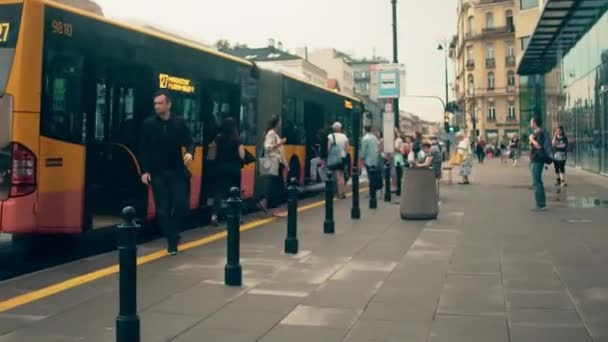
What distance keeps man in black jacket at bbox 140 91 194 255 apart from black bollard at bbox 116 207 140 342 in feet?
12.5

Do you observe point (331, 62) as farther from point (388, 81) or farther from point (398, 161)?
point (388, 81)

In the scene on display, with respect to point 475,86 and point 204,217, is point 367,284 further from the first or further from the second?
point 475,86

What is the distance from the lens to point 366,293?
6047mm

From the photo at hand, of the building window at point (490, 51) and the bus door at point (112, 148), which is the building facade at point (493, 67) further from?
the bus door at point (112, 148)

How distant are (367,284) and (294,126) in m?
10.7

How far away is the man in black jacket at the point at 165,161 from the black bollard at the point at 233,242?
200 cm

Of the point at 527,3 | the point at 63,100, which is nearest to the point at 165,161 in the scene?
the point at 63,100

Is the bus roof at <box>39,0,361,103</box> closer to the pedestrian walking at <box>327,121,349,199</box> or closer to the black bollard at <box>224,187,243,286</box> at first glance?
the pedestrian walking at <box>327,121,349,199</box>

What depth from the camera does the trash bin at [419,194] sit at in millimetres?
11914

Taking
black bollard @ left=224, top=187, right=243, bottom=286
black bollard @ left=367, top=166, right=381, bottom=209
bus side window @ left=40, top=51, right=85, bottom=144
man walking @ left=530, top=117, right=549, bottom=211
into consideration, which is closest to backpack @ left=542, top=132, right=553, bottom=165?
man walking @ left=530, top=117, right=549, bottom=211

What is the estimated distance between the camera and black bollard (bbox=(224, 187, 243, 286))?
621cm

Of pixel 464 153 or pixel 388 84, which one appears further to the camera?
pixel 464 153

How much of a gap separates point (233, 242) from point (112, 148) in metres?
3.28

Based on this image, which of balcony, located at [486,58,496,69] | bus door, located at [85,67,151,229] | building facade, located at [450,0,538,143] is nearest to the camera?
bus door, located at [85,67,151,229]
